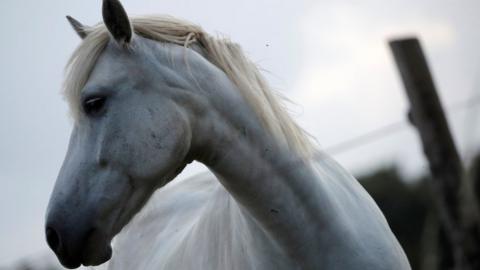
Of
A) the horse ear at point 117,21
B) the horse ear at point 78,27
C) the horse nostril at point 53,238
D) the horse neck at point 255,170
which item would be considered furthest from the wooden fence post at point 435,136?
the horse nostril at point 53,238

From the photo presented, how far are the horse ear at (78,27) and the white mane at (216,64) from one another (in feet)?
0.11

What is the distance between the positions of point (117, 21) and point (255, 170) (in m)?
0.70

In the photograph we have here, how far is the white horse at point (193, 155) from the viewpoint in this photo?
2.40 m

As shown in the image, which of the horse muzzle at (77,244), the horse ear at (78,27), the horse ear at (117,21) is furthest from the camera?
the horse ear at (78,27)

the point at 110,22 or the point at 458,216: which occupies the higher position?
the point at 110,22

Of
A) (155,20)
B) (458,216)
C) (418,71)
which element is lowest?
(458,216)

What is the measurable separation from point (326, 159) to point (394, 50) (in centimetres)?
63

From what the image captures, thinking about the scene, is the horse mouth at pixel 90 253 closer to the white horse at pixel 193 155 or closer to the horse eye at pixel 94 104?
the white horse at pixel 193 155

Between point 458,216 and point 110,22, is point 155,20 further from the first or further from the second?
point 458,216

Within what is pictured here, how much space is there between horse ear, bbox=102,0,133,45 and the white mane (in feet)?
0.19

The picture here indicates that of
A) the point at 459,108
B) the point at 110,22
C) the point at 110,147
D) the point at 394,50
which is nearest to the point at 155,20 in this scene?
the point at 110,22

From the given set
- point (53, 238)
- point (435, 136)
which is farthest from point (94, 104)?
point (435, 136)

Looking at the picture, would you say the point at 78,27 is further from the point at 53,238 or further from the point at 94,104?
the point at 53,238

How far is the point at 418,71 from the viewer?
2.56 meters
